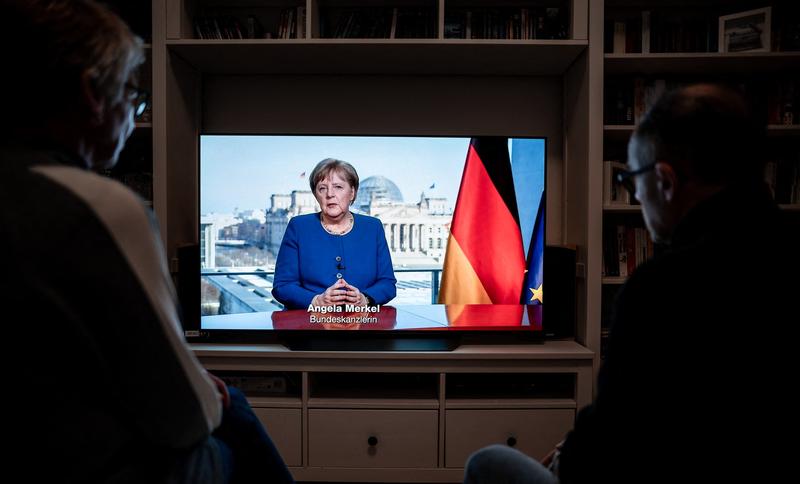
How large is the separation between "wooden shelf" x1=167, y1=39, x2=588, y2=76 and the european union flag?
2.22ft

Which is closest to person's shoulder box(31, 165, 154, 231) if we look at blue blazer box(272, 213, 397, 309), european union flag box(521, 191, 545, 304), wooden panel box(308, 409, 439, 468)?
blue blazer box(272, 213, 397, 309)

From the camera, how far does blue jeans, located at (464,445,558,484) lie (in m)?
1.03

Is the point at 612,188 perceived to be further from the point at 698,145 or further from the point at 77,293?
the point at 77,293

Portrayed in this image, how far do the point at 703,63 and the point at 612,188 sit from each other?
68cm

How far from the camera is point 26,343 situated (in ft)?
1.98

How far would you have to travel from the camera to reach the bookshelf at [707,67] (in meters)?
2.43

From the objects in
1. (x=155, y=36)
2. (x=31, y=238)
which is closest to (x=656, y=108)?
(x=31, y=238)

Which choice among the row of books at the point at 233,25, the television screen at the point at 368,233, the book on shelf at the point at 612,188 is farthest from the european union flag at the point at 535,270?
the row of books at the point at 233,25

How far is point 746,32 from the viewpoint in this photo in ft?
7.84

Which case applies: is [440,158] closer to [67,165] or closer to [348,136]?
[348,136]

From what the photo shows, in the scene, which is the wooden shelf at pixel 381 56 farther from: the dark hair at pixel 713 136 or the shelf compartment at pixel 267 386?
the dark hair at pixel 713 136

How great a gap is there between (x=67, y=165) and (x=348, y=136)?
6.20ft

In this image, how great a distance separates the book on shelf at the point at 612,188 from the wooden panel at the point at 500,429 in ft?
3.23

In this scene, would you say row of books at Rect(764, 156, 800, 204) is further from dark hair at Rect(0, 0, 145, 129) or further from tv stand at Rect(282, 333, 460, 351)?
dark hair at Rect(0, 0, 145, 129)
